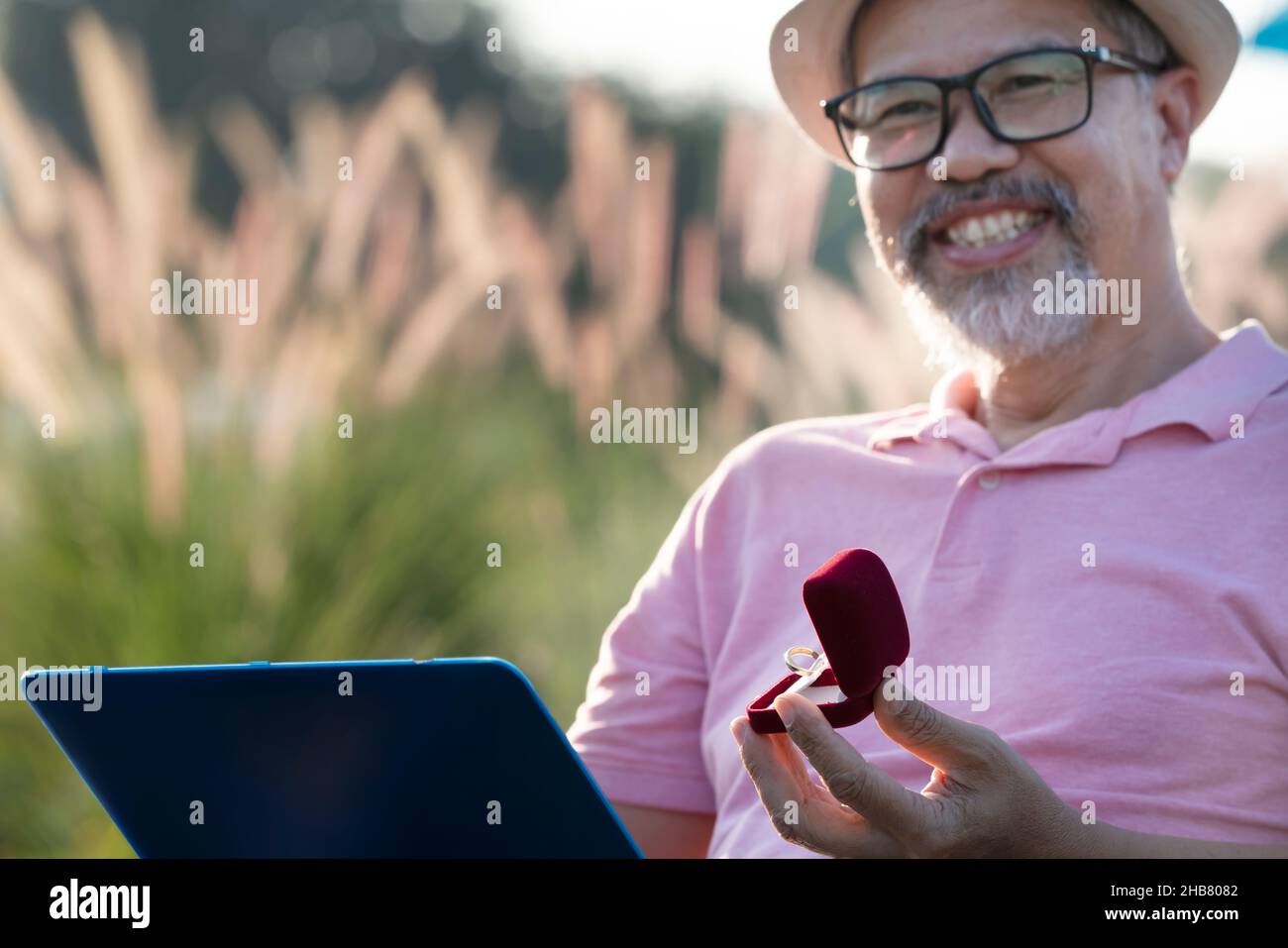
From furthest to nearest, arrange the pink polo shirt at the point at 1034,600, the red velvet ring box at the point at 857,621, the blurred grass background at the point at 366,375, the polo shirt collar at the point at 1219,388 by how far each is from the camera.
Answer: the blurred grass background at the point at 366,375 < the polo shirt collar at the point at 1219,388 < the pink polo shirt at the point at 1034,600 < the red velvet ring box at the point at 857,621

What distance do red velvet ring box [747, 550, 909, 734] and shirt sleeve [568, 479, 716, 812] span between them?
2.32ft

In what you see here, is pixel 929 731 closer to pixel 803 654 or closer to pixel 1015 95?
pixel 803 654

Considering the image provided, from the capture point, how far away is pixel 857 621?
118 cm

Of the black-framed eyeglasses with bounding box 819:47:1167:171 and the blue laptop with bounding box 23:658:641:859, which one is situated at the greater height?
the black-framed eyeglasses with bounding box 819:47:1167:171

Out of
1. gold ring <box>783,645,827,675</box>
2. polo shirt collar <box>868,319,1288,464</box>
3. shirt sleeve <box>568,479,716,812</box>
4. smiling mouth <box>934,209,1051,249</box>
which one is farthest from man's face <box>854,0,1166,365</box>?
gold ring <box>783,645,827,675</box>

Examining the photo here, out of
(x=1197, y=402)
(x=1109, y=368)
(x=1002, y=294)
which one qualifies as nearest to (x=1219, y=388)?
(x=1197, y=402)

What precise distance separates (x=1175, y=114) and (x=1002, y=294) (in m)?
0.36

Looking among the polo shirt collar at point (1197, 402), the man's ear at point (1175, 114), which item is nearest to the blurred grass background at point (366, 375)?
the man's ear at point (1175, 114)

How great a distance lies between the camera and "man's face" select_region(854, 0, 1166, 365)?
1818mm

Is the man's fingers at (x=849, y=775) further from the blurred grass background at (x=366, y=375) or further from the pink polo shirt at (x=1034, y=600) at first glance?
the blurred grass background at (x=366, y=375)

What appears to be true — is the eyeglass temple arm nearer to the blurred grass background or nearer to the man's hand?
the man's hand

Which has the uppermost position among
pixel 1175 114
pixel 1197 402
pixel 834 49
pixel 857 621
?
pixel 834 49

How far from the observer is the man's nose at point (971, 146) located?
1835 mm
